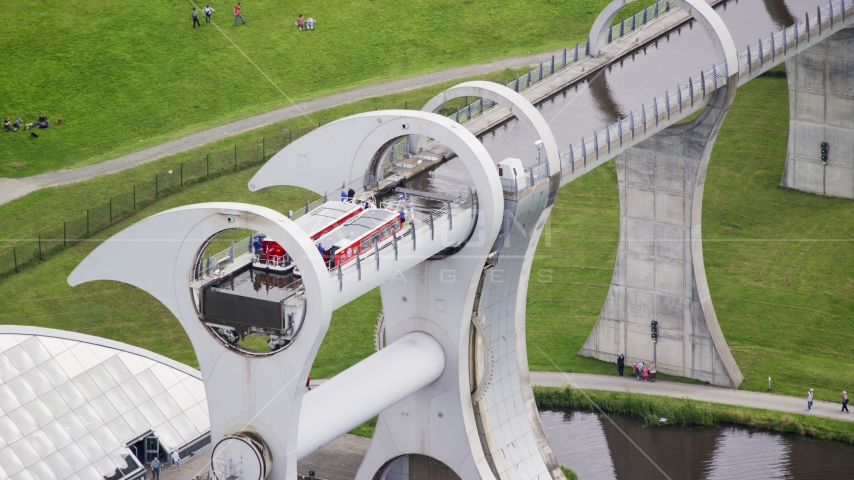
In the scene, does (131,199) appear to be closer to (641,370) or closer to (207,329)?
(641,370)

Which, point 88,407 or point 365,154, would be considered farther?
point 88,407

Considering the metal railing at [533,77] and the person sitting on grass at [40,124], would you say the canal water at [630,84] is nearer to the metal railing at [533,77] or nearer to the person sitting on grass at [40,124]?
the metal railing at [533,77]

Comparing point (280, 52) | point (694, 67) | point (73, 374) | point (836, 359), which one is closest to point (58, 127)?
point (280, 52)

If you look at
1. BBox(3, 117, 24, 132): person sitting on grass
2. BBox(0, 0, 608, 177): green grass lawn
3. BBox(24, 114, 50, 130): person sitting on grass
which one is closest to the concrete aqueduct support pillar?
BBox(0, 0, 608, 177): green grass lawn

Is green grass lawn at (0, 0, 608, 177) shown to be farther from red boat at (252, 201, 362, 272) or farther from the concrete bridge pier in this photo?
red boat at (252, 201, 362, 272)


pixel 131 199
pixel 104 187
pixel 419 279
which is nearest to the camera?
pixel 419 279

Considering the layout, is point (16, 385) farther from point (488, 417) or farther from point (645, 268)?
point (645, 268)

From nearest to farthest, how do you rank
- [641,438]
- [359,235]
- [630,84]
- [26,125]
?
1. [359,235]
2. [641,438]
3. [630,84]
4. [26,125]

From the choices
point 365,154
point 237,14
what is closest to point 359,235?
point 365,154
